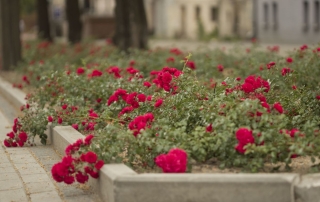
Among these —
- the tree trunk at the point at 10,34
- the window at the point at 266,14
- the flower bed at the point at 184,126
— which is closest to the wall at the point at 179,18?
the window at the point at 266,14

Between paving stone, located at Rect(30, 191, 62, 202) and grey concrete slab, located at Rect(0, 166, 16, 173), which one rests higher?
paving stone, located at Rect(30, 191, 62, 202)

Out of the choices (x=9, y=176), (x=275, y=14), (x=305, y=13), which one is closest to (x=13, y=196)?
(x=9, y=176)

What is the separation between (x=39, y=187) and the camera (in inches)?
324

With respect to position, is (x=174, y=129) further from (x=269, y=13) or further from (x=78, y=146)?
(x=269, y=13)

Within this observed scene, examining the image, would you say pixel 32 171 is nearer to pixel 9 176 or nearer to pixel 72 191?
pixel 9 176

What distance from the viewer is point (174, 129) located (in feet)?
27.1

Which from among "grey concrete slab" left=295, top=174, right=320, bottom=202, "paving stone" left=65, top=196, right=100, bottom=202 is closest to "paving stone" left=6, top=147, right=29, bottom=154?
"paving stone" left=65, top=196, right=100, bottom=202

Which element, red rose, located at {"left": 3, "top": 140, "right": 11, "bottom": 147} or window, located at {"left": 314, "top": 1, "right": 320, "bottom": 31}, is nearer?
red rose, located at {"left": 3, "top": 140, "right": 11, "bottom": 147}

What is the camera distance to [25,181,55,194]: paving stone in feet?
26.6

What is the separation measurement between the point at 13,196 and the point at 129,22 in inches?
674

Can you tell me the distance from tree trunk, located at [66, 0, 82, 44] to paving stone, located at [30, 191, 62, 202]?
82.2ft

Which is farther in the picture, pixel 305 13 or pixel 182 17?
pixel 182 17

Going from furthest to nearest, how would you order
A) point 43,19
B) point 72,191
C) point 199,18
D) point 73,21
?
1. point 199,18
2. point 43,19
3. point 73,21
4. point 72,191

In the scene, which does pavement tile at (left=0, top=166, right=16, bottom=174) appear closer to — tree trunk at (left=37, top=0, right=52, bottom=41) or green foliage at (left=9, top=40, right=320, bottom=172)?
green foliage at (left=9, top=40, right=320, bottom=172)
